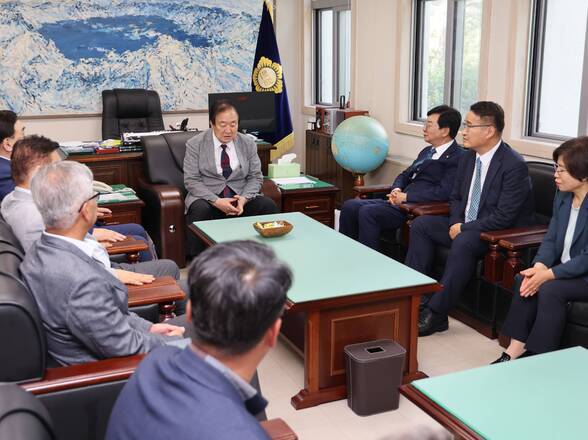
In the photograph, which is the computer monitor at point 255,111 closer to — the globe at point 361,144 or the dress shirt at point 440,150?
the globe at point 361,144

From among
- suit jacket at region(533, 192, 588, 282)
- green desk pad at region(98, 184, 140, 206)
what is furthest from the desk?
suit jacket at region(533, 192, 588, 282)

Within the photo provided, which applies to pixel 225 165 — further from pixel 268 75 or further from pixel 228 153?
pixel 268 75

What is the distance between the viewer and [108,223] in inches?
181

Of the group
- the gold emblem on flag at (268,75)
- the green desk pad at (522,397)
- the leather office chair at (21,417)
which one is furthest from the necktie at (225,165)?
the leather office chair at (21,417)

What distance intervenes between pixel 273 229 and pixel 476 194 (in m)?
1.22

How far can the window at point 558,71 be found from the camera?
4383 millimetres

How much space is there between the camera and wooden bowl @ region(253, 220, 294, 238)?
3.63m

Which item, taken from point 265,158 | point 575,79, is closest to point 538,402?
point 575,79

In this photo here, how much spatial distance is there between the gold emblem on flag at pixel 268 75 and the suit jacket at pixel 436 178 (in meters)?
3.11

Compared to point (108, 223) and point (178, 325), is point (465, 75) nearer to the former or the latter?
point (108, 223)

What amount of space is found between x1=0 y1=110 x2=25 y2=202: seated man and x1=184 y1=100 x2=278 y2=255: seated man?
1.35 metres

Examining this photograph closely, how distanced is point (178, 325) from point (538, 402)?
140 cm

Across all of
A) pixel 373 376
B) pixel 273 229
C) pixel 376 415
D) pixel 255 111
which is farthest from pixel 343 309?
pixel 255 111

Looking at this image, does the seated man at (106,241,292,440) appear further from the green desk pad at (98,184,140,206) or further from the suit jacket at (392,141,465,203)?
the green desk pad at (98,184,140,206)
